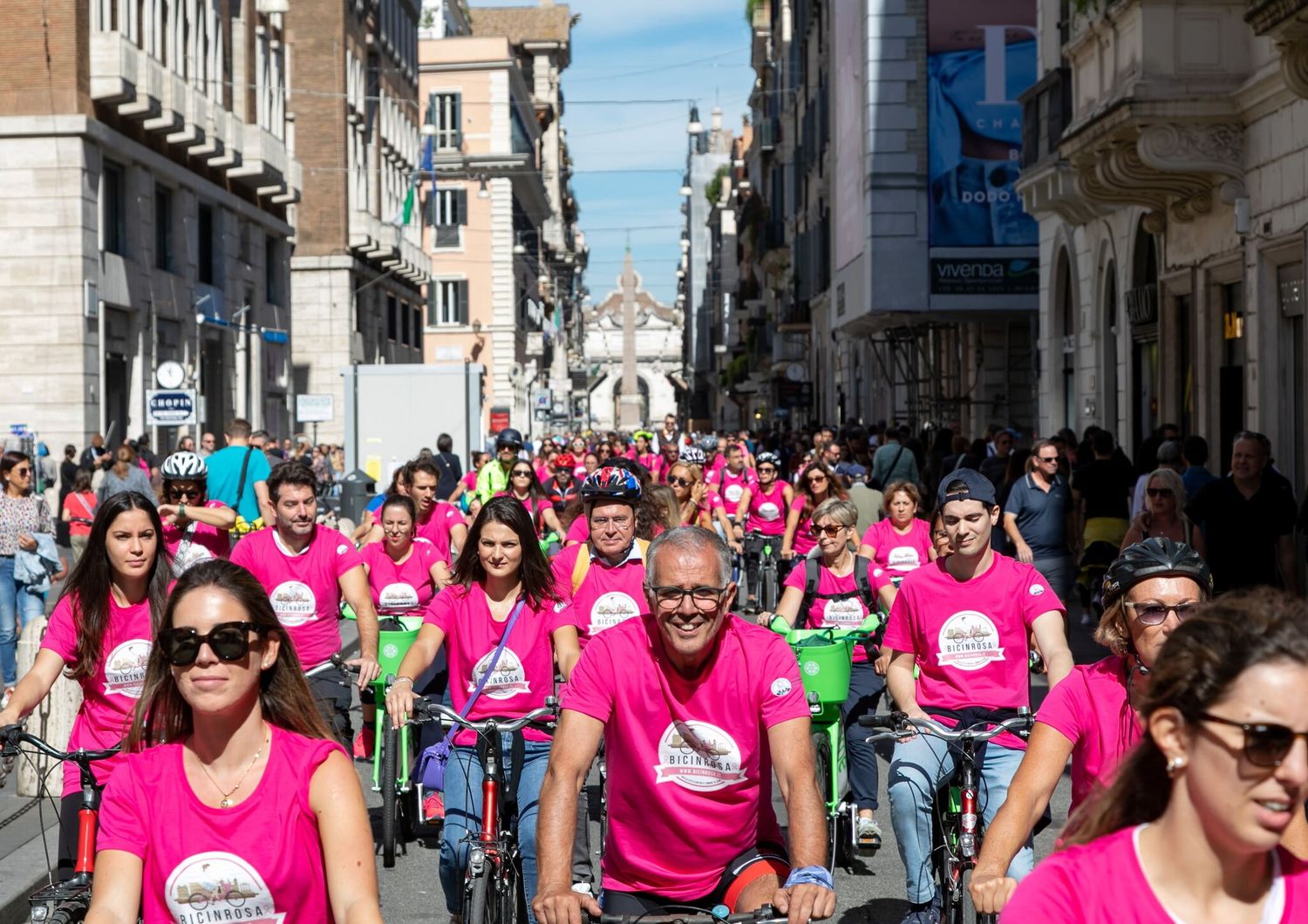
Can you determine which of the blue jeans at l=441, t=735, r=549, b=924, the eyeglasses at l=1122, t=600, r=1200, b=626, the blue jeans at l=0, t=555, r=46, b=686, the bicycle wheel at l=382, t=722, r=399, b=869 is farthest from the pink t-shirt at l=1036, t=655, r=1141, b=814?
the blue jeans at l=0, t=555, r=46, b=686

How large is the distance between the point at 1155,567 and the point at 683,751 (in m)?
1.16

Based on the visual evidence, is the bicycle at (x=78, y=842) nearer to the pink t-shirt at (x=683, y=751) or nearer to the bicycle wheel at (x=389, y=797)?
the pink t-shirt at (x=683, y=751)

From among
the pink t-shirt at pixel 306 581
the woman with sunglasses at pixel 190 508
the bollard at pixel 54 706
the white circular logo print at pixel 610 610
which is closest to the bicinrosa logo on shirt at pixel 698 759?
the white circular logo print at pixel 610 610

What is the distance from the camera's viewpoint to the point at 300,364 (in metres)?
52.1

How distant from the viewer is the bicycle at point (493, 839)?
19.0 feet

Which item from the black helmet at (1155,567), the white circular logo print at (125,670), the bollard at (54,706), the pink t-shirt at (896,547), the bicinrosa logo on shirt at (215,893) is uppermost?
the black helmet at (1155,567)

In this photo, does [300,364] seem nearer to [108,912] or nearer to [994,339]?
[994,339]

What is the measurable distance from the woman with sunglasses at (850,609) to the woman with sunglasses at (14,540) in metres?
5.89

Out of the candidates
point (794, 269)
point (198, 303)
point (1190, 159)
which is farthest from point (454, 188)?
point (1190, 159)

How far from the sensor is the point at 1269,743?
2.48 meters

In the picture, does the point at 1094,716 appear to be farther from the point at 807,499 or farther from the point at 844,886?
the point at 807,499

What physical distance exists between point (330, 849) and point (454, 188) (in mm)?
75984

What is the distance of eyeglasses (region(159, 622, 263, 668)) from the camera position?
12.6 feet

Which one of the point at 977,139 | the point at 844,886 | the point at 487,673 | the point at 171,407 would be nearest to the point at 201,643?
the point at 487,673
